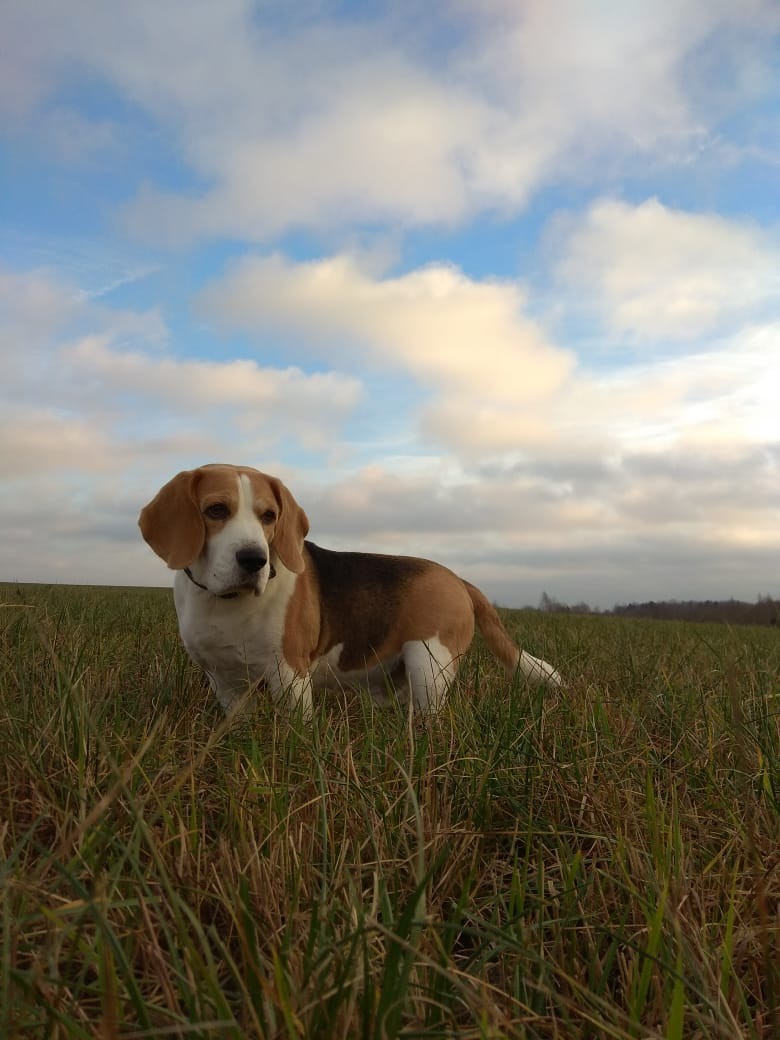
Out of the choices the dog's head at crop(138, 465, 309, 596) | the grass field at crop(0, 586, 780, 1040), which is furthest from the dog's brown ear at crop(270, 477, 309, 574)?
the grass field at crop(0, 586, 780, 1040)

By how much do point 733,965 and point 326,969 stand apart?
1.06 metres

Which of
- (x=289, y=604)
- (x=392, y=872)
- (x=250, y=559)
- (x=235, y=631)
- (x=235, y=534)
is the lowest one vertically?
(x=392, y=872)

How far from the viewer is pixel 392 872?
2.08m

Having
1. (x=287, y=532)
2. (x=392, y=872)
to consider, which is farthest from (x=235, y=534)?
(x=392, y=872)

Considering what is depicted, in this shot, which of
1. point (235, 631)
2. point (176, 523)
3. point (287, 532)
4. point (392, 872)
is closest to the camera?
point (392, 872)

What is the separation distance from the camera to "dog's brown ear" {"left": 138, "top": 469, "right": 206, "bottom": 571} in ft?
14.7

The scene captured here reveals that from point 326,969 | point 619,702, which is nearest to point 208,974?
point 326,969

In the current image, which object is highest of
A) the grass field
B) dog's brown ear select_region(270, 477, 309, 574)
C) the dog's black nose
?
dog's brown ear select_region(270, 477, 309, 574)

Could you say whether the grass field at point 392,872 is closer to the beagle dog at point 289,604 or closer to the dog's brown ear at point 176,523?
the beagle dog at point 289,604

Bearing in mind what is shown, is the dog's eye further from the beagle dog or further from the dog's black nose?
the dog's black nose

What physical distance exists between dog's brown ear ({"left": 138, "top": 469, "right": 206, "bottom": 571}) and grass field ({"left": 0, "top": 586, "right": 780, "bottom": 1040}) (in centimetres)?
80

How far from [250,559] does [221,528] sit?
10.8 inches

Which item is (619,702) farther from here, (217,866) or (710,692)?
(217,866)

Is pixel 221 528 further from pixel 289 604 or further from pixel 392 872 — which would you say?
pixel 392 872
